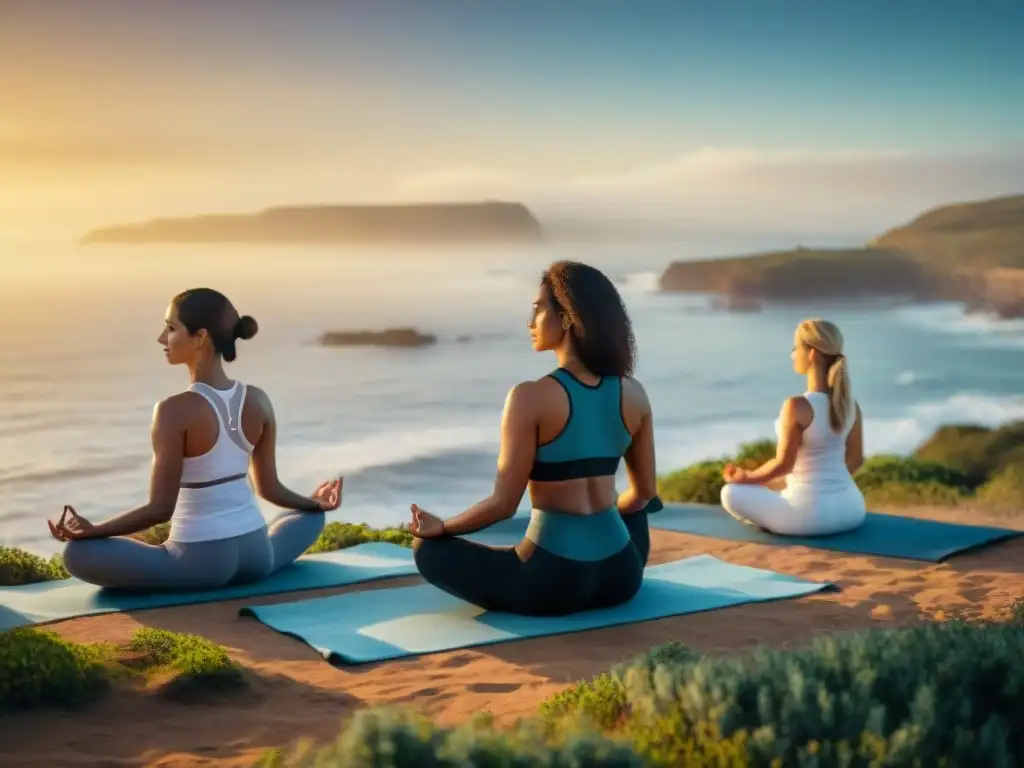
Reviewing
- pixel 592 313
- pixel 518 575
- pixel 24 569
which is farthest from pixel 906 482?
pixel 24 569

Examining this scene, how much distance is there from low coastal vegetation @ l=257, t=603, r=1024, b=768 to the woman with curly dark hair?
1.65 metres

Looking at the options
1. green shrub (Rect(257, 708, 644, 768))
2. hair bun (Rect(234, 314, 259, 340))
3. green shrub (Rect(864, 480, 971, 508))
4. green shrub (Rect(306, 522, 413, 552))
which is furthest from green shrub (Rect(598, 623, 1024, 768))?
green shrub (Rect(864, 480, 971, 508))

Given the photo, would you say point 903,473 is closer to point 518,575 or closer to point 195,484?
point 518,575

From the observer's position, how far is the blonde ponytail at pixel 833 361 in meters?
7.52

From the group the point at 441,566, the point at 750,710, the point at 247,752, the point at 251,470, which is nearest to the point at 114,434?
the point at 251,470

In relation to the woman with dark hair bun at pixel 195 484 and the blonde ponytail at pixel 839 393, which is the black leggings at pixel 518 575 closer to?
the woman with dark hair bun at pixel 195 484

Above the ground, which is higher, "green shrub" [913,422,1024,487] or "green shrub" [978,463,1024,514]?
"green shrub" [913,422,1024,487]

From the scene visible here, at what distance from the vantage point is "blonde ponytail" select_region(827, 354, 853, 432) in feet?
24.8

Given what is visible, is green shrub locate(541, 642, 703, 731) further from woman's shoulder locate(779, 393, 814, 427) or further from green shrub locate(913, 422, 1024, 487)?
green shrub locate(913, 422, 1024, 487)

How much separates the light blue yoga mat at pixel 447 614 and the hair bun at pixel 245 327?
4.22 ft

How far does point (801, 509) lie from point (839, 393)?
738 mm

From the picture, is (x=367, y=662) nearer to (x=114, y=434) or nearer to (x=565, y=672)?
(x=565, y=672)

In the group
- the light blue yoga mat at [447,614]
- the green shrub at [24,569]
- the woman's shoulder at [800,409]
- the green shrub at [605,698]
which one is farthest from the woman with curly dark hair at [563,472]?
the green shrub at [24,569]

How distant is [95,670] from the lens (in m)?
4.75
